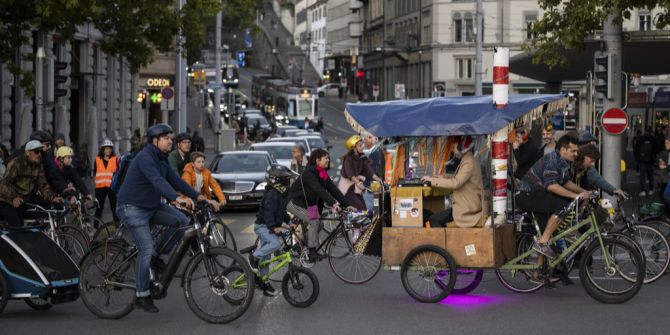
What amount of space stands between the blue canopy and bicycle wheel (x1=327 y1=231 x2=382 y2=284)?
1708 millimetres

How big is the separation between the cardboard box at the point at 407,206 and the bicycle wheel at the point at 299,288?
1345 mm

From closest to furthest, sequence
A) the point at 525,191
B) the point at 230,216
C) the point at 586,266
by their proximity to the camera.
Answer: the point at 586,266, the point at 525,191, the point at 230,216

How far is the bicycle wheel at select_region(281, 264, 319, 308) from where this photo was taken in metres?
12.9

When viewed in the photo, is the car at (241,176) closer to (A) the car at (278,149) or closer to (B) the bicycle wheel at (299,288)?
(A) the car at (278,149)

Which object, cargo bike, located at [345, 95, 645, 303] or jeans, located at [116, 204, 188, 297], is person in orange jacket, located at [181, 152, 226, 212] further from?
jeans, located at [116, 204, 188, 297]

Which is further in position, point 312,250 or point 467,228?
point 312,250

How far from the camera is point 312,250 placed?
14633 millimetres

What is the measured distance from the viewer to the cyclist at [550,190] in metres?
13.3

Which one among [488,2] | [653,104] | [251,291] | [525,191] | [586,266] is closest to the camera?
[251,291]

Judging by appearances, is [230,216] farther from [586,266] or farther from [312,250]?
[586,266]

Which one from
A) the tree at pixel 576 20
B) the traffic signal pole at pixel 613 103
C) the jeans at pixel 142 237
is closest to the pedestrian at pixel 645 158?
the tree at pixel 576 20

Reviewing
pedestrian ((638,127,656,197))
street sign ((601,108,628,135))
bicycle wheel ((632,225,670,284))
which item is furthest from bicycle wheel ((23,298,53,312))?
pedestrian ((638,127,656,197))

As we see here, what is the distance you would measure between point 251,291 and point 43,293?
6.55 ft

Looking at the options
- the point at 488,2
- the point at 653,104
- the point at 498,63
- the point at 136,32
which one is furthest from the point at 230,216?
the point at 488,2
